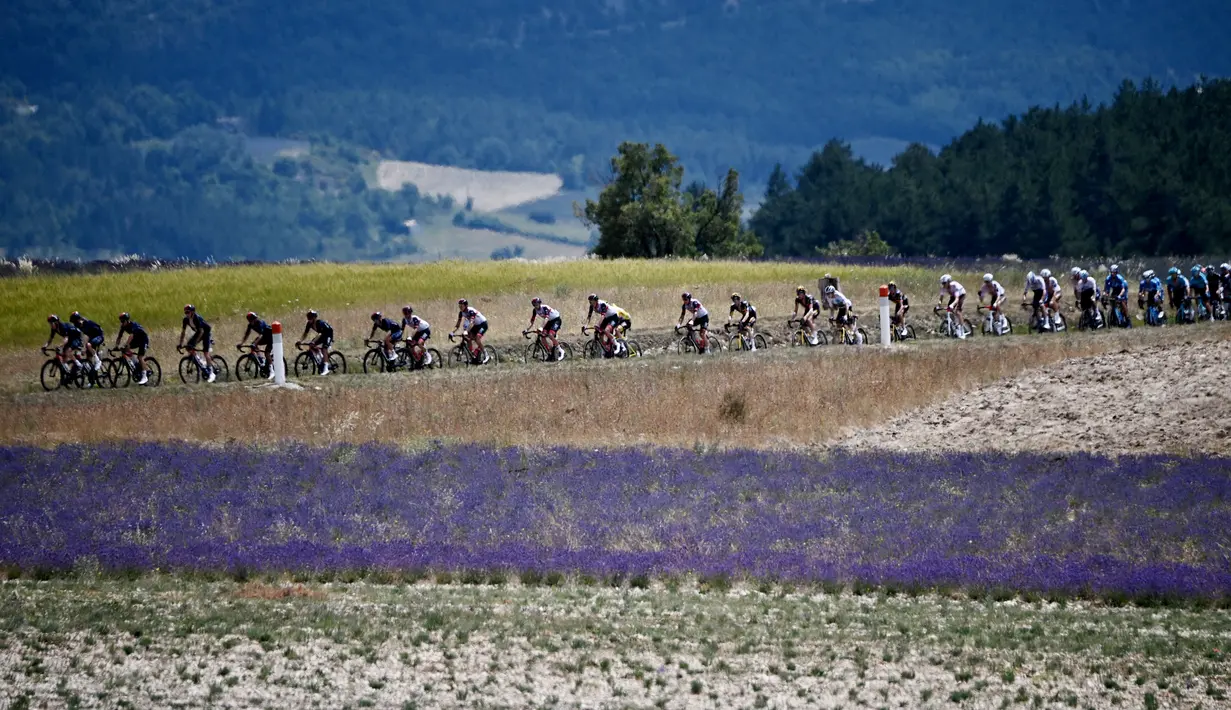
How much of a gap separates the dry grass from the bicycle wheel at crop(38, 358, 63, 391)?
1278mm

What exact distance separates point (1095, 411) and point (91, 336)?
21673mm

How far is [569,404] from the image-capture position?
96.4ft

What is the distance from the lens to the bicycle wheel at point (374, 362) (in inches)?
1452

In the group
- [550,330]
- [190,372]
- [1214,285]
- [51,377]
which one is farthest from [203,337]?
[1214,285]

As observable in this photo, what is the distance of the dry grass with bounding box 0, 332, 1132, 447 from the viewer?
27031 millimetres

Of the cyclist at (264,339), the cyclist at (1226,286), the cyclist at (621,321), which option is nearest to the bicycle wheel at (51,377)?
the cyclist at (264,339)

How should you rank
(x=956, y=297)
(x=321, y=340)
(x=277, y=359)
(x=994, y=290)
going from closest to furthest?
(x=277, y=359)
(x=321, y=340)
(x=956, y=297)
(x=994, y=290)

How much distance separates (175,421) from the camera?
28641mm

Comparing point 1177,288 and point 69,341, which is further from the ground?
point 1177,288

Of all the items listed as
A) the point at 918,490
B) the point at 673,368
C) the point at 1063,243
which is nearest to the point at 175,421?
the point at 673,368

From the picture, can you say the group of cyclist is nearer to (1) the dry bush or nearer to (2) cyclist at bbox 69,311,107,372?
(2) cyclist at bbox 69,311,107,372

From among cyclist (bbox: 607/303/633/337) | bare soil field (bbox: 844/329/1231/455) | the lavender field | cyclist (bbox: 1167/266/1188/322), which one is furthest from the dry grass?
cyclist (bbox: 1167/266/1188/322)

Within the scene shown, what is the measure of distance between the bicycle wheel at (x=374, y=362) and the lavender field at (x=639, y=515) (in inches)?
521

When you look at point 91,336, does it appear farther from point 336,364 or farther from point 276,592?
point 276,592
